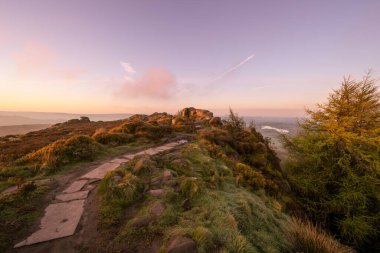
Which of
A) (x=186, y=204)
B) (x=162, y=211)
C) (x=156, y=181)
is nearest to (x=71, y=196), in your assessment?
(x=156, y=181)

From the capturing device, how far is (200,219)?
394cm

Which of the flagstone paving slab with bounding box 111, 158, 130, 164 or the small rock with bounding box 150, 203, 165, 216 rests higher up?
the flagstone paving slab with bounding box 111, 158, 130, 164

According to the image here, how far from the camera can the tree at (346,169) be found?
10.1m

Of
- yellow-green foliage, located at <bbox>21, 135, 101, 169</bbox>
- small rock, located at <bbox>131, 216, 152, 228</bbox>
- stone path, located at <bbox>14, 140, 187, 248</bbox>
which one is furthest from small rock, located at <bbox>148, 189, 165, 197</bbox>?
yellow-green foliage, located at <bbox>21, 135, 101, 169</bbox>

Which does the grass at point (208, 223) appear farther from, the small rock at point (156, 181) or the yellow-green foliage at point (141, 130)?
the yellow-green foliage at point (141, 130)

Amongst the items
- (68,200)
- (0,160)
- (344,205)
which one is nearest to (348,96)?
(344,205)

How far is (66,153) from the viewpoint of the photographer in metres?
7.48

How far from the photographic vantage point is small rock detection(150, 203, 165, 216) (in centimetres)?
397

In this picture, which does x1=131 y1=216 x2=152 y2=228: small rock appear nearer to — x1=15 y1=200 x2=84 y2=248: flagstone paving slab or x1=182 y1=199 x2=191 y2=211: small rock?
x1=182 y1=199 x2=191 y2=211: small rock

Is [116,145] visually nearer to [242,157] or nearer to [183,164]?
[183,164]

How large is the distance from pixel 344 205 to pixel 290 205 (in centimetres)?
362

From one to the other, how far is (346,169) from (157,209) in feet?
40.6

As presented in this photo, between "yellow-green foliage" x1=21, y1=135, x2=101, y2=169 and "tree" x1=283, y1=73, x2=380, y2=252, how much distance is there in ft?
42.3

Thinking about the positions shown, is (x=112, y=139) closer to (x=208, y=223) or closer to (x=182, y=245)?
(x=208, y=223)
